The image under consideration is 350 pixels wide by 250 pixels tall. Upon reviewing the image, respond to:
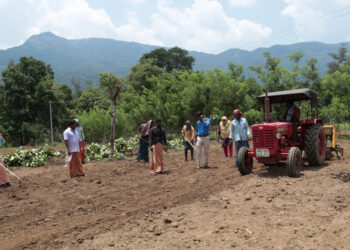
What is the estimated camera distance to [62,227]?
15.5 feet

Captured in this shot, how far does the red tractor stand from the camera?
23.1ft

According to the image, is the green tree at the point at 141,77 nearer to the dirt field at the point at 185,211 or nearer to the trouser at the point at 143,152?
the trouser at the point at 143,152

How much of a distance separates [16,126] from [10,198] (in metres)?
27.5

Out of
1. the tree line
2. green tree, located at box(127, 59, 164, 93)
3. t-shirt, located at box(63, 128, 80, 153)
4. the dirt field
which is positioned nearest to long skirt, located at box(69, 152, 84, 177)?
t-shirt, located at box(63, 128, 80, 153)

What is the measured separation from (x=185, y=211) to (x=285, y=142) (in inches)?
145

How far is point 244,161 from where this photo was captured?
755 cm

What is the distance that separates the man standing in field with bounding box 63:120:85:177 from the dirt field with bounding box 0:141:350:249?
50 centimetres

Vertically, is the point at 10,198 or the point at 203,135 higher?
the point at 203,135

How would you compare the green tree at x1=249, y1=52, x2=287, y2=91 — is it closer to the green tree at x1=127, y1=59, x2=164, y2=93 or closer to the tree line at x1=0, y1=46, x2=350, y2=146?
the tree line at x1=0, y1=46, x2=350, y2=146

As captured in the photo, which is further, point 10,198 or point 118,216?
point 10,198

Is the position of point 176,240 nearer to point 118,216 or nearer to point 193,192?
point 118,216

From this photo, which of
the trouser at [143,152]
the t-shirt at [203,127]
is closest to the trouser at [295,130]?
the t-shirt at [203,127]

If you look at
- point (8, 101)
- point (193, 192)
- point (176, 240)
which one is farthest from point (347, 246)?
point (8, 101)

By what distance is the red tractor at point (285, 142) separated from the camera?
7.05 m
